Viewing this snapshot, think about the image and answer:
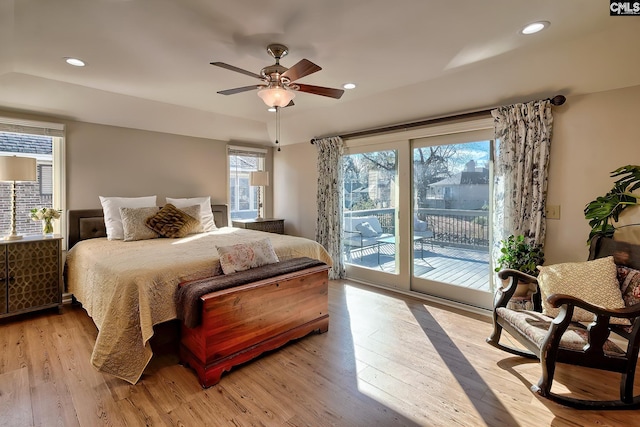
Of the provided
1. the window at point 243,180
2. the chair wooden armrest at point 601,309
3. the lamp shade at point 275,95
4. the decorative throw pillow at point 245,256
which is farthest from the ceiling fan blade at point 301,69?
the window at point 243,180

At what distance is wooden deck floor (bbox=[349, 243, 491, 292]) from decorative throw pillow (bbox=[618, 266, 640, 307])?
1308 millimetres

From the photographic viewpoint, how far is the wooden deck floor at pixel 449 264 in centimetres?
369

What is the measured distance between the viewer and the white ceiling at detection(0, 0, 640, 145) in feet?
6.89

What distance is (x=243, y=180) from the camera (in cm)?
572

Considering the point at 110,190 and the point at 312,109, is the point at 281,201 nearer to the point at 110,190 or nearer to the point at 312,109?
the point at 312,109

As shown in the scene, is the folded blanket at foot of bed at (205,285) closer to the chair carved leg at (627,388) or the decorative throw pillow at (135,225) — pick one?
the decorative throw pillow at (135,225)

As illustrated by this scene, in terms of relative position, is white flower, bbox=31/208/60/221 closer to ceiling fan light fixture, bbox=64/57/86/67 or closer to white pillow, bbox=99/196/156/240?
white pillow, bbox=99/196/156/240

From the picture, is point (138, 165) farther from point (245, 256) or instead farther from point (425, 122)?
point (425, 122)

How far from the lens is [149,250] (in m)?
3.05

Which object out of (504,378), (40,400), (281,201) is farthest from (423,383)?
(281,201)

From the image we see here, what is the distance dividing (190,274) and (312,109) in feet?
9.94

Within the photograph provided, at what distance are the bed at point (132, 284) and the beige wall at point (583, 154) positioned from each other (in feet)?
8.49

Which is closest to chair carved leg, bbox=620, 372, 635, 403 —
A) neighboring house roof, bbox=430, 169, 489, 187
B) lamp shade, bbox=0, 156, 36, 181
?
neighboring house roof, bbox=430, 169, 489, 187

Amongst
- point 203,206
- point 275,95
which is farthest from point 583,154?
point 203,206
